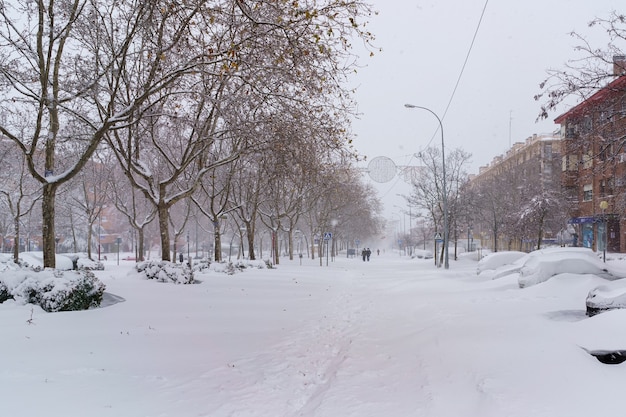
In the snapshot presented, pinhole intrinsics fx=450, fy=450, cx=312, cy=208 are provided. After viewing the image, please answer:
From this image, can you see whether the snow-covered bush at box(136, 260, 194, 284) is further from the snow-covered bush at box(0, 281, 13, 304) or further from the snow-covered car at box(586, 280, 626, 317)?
the snow-covered car at box(586, 280, 626, 317)

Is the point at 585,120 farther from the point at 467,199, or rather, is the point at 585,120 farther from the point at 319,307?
the point at 467,199

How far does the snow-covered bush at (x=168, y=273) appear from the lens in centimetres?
1470

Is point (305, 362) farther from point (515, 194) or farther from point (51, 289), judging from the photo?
point (515, 194)

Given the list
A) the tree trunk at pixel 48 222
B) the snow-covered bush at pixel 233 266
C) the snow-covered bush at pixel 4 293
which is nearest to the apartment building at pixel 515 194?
the snow-covered bush at pixel 233 266

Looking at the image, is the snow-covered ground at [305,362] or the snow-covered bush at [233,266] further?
the snow-covered bush at [233,266]

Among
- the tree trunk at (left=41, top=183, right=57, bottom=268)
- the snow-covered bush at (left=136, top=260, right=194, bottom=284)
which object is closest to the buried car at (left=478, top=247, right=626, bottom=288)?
the snow-covered bush at (left=136, top=260, right=194, bottom=284)

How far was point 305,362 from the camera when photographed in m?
6.84

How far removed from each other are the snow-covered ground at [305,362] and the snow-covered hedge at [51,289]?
255mm

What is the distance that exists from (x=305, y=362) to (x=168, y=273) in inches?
365

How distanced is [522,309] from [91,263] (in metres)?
22.5

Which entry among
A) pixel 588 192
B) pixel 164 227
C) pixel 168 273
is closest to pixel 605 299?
pixel 168 273

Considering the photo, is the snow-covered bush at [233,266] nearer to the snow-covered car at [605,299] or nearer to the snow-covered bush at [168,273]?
the snow-covered bush at [168,273]

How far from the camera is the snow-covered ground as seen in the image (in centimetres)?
472

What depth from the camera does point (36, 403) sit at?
4449 mm
